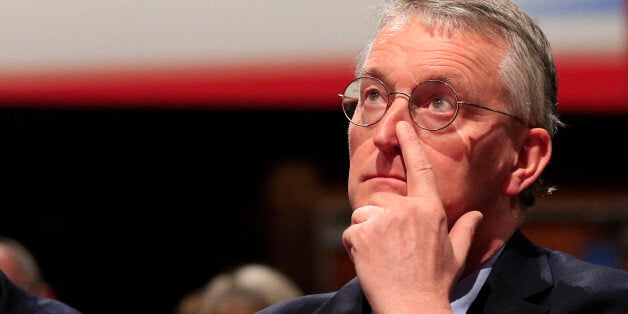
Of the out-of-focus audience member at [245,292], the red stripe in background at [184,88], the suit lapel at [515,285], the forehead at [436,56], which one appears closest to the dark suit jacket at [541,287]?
the suit lapel at [515,285]

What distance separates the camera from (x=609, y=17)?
4750 mm

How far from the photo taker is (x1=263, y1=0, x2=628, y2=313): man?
1799 mm

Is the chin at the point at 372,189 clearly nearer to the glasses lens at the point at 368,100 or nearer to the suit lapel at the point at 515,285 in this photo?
the glasses lens at the point at 368,100

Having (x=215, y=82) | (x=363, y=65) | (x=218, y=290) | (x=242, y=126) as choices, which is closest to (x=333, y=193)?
(x=242, y=126)

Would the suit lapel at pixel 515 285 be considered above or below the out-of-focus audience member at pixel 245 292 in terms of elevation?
below

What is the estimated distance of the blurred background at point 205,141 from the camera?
5074 millimetres

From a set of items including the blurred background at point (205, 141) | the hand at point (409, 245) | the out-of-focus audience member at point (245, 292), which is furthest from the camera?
the blurred background at point (205, 141)

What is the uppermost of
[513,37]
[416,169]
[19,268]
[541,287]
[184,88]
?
[184,88]

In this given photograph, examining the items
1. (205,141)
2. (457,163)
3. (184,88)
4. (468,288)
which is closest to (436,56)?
(457,163)

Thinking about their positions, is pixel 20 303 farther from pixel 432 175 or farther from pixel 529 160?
pixel 529 160

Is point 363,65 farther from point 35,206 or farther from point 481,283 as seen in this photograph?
point 35,206

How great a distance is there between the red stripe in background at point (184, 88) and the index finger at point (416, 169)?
10.7 feet

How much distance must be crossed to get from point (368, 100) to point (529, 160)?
0.32 m

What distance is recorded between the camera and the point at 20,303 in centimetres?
214
